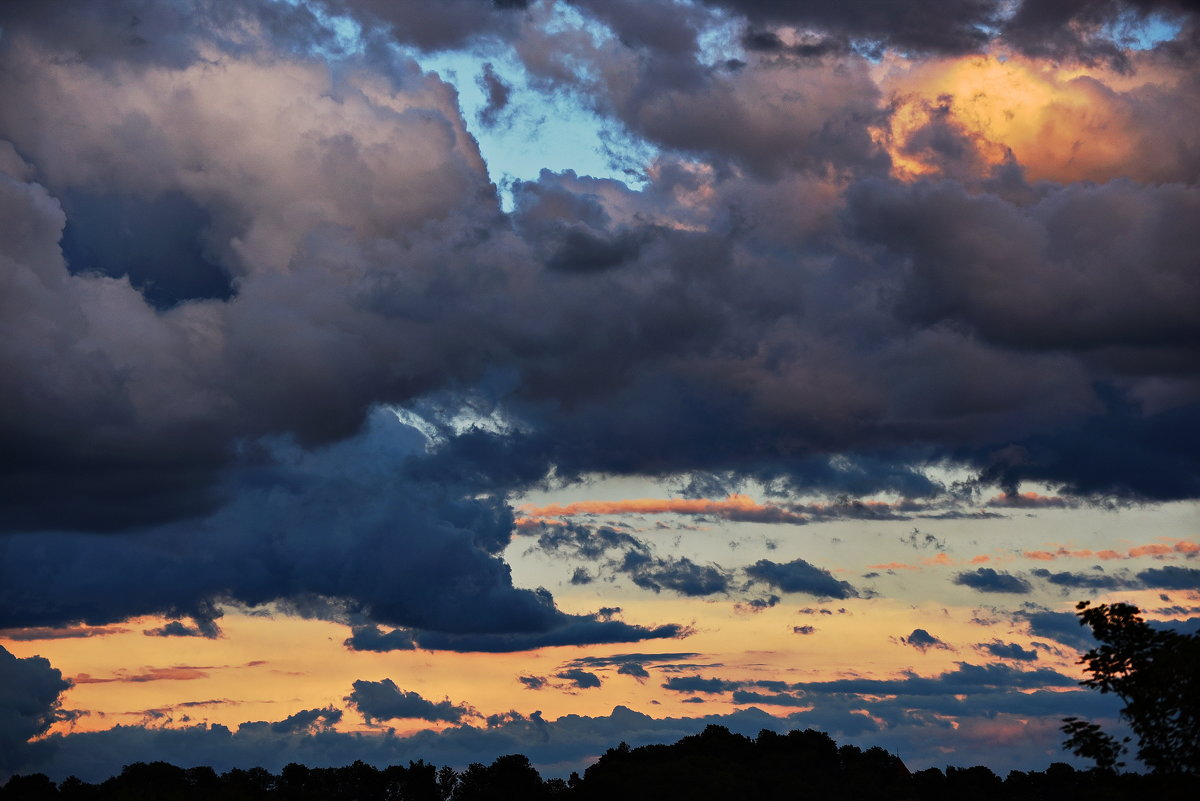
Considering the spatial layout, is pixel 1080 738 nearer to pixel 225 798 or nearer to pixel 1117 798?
pixel 1117 798

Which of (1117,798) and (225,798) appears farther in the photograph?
(225,798)

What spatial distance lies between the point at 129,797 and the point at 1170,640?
158967 mm

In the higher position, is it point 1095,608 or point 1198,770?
point 1095,608

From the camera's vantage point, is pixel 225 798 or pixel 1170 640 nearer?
pixel 1170 640

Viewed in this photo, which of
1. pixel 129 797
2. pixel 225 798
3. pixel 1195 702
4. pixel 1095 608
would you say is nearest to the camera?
pixel 1195 702

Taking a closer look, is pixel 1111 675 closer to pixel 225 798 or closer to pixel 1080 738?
pixel 1080 738

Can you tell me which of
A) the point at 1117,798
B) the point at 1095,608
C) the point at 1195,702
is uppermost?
the point at 1095,608

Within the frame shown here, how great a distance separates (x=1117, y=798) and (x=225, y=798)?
442 ft

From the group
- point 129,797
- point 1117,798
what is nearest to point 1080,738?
point 1117,798

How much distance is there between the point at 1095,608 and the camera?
225 ft

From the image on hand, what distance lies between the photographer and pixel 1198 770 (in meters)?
65.1

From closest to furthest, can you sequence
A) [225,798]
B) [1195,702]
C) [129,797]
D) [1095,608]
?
1. [1195,702]
2. [1095,608]
3. [225,798]
4. [129,797]

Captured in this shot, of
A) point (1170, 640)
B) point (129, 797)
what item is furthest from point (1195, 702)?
point (129, 797)

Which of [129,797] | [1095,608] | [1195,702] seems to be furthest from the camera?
[129,797]
